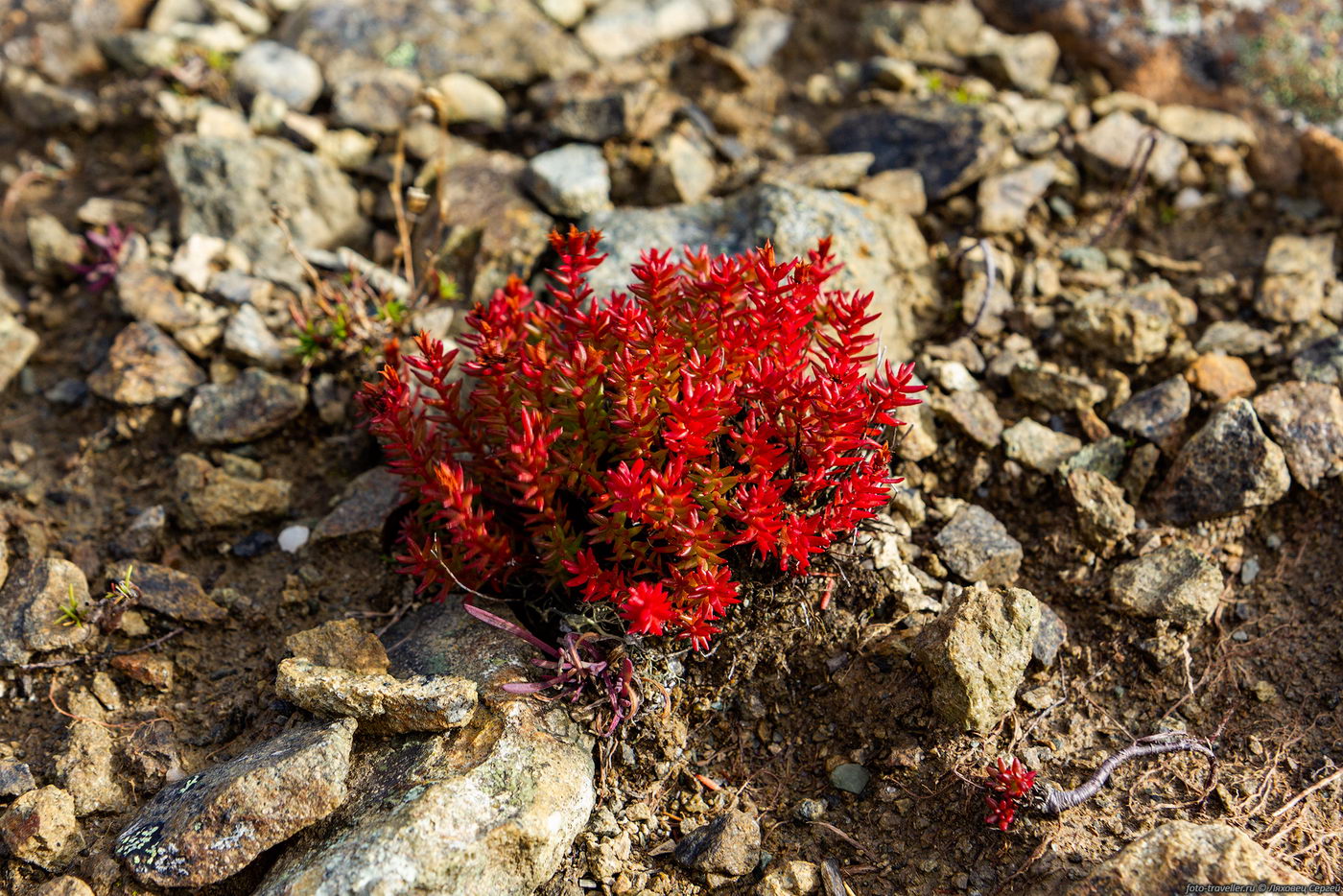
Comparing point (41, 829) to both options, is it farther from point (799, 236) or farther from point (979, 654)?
point (799, 236)

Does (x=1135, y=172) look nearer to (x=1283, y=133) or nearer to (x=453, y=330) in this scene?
(x=1283, y=133)

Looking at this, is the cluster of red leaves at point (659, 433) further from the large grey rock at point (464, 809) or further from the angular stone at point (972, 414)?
the angular stone at point (972, 414)

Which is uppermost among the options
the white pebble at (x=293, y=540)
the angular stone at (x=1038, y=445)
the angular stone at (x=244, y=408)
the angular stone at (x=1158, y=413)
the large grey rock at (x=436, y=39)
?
the large grey rock at (x=436, y=39)

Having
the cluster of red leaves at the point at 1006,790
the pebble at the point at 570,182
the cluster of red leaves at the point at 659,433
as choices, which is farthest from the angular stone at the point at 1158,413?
the pebble at the point at 570,182

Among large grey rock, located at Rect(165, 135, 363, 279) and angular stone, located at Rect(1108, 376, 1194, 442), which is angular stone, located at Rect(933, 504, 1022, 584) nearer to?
angular stone, located at Rect(1108, 376, 1194, 442)

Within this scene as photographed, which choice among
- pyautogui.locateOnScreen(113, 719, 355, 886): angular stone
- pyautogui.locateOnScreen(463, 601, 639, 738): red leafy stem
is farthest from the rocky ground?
pyautogui.locateOnScreen(463, 601, 639, 738): red leafy stem

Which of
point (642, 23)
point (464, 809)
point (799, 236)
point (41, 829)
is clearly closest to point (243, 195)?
point (642, 23)
